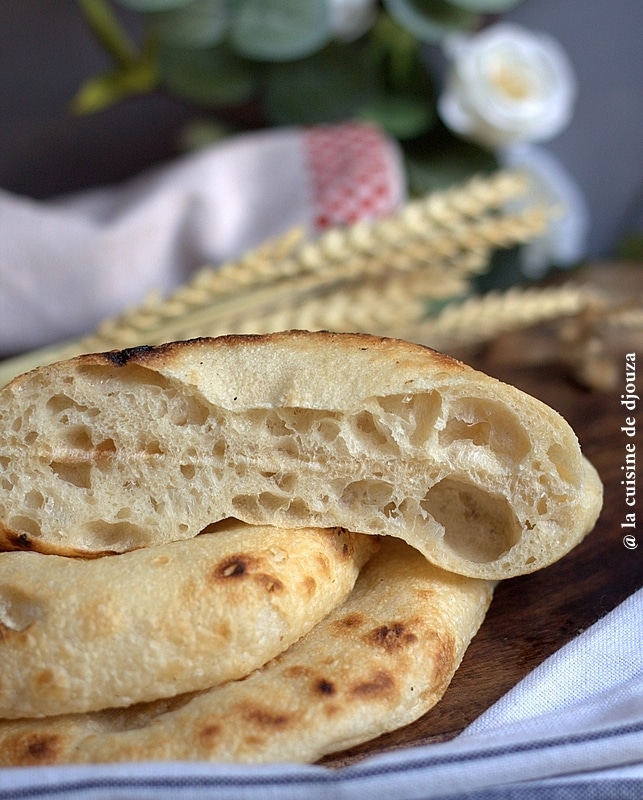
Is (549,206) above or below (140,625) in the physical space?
above

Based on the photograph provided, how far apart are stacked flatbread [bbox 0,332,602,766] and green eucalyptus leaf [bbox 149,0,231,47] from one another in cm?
246

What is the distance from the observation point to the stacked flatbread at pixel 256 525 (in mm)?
1618

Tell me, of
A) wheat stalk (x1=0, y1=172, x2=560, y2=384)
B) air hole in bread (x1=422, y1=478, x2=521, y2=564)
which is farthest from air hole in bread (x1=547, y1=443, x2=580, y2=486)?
wheat stalk (x1=0, y1=172, x2=560, y2=384)

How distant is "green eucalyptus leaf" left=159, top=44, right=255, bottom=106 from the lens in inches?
164

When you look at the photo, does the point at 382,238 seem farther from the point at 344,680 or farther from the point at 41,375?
the point at 344,680

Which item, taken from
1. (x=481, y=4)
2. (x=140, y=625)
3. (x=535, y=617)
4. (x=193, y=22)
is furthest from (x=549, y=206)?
(x=140, y=625)

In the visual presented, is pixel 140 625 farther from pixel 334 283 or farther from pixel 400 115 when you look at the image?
pixel 400 115

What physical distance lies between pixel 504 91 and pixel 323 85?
33.5 inches

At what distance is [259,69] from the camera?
4.30 m

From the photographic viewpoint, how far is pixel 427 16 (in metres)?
4.01

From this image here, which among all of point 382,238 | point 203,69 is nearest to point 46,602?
point 382,238

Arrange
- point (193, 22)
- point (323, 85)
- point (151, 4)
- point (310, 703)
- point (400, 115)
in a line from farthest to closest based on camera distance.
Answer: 1. point (323, 85)
2. point (400, 115)
3. point (193, 22)
4. point (151, 4)
5. point (310, 703)

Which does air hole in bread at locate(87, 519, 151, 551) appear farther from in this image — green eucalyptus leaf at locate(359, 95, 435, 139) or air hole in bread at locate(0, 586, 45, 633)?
green eucalyptus leaf at locate(359, 95, 435, 139)

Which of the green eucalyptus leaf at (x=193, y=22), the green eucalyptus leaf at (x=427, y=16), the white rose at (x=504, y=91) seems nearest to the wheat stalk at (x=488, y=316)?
the white rose at (x=504, y=91)
